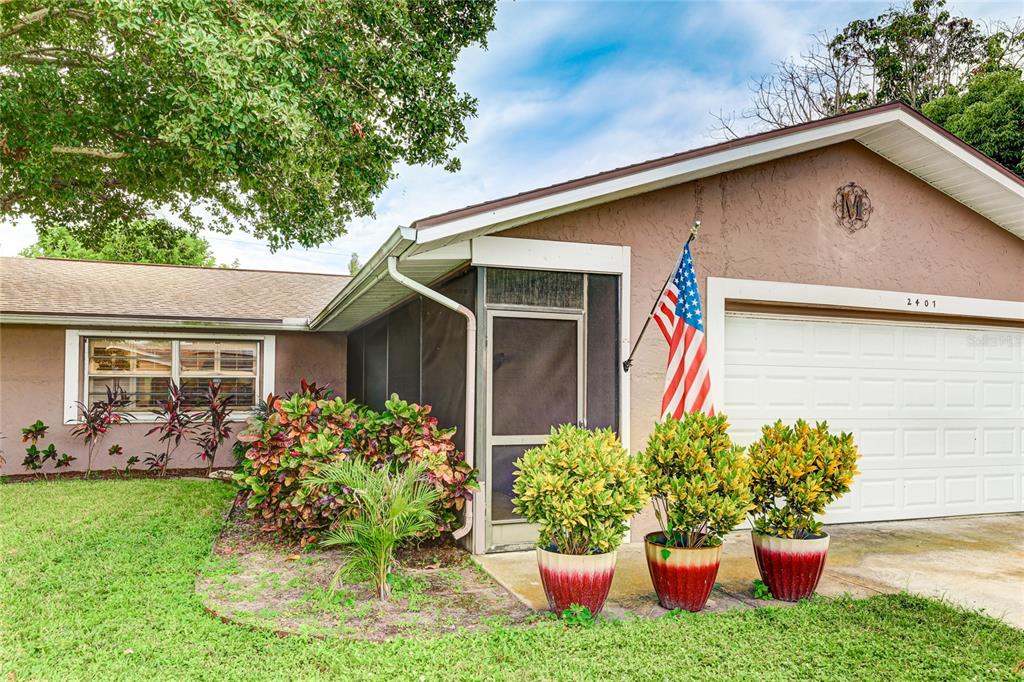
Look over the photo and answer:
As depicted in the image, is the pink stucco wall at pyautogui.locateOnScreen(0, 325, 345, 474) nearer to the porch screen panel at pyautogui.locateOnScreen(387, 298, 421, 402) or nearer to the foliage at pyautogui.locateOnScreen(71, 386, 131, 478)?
the foliage at pyautogui.locateOnScreen(71, 386, 131, 478)

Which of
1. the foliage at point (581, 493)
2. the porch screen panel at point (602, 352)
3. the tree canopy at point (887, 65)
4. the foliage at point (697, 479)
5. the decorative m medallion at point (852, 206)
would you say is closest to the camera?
the foliage at point (581, 493)

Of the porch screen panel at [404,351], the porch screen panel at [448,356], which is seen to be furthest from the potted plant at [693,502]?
Answer: the porch screen panel at [404,351]

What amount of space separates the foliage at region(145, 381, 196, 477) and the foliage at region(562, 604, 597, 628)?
8.38m

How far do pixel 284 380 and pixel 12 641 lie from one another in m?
8.26

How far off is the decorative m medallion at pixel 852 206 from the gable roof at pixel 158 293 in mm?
8127

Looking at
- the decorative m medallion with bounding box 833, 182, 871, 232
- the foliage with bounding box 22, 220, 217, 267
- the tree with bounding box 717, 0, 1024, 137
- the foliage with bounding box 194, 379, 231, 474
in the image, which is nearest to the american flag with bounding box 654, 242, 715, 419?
the decorative m medallion with bounding box 833, 182, 871, 232

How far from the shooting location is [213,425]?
10.5 metres

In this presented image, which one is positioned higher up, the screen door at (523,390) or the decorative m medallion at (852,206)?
the decorative m medallion at (852,206)

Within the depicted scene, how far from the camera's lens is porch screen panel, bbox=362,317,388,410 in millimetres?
9602

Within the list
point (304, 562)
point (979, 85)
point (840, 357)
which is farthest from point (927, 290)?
point (979, 85)

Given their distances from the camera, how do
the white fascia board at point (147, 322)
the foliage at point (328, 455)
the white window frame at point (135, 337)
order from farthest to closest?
the white window frame at point (135, 337)
the white fascia board at point (147, 322)
the foliage at point (328, 455)

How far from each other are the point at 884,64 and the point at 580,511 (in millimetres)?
22853

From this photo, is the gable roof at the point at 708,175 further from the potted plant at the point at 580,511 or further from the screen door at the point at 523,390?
the potted plant at the point at 580,511

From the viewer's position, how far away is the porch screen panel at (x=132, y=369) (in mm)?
10914
